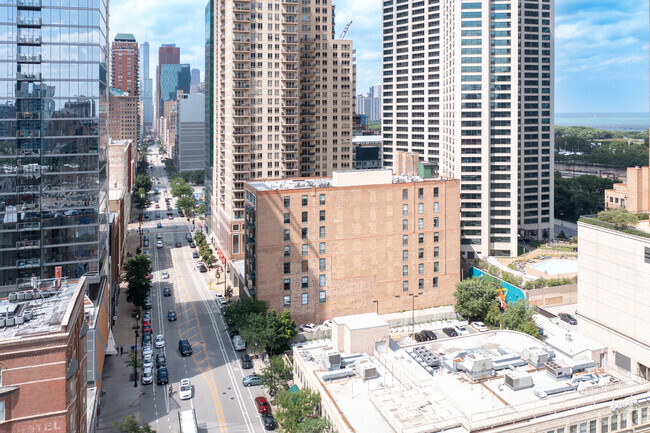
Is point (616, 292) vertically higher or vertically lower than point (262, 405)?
Result: higher

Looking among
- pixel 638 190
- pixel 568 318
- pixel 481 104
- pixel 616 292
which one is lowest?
pixel 568 318

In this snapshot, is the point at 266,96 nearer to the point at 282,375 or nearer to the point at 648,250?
the point at 282,375

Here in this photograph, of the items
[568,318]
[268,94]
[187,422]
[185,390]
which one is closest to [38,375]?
[187,422]

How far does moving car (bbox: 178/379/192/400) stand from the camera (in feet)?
201

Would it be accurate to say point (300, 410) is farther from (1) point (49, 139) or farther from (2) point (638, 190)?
(2) point (638, 190)

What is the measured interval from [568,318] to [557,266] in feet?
51.1

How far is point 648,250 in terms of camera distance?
56.2m

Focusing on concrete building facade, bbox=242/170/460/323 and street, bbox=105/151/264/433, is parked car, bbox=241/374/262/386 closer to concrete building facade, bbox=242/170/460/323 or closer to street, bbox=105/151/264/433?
street, bbox=105/151/264/433

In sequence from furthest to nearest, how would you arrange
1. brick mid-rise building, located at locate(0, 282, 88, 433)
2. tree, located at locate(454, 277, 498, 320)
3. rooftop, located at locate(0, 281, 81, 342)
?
tree, located at locate(454, 277, 498, 320), rooftop, located at locate(0, 281, 81, 342), brick mid-rise building, located at locate(0, 282, 88, 433)

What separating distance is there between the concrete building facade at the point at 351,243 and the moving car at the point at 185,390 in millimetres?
17783

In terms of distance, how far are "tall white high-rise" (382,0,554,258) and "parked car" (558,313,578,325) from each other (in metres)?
29.2

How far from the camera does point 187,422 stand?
52281 mm

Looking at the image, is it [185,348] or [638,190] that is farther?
[638,190]

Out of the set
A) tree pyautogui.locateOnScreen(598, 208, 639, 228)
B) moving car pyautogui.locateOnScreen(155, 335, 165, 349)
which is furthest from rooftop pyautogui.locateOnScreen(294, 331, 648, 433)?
moving car pyautogui.locateOnScreen(155, 335, 165, 349)
